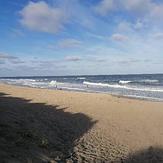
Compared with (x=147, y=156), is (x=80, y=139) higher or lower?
higher

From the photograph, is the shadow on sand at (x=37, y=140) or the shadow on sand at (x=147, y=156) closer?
the shadow on sand at (x=37, y=140)

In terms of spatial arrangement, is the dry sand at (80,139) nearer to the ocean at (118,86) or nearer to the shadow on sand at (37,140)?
the shadow on sand at (37,140)

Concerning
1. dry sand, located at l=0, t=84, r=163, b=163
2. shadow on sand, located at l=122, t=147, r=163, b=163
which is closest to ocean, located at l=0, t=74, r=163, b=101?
dry sand, located at l=0, t=84, r=163, b=163

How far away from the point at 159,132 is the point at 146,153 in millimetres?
3238

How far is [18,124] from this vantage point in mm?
9281

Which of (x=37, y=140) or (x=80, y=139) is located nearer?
(x=37, y=140)

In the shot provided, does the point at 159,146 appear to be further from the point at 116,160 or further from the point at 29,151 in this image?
the point at 29,151

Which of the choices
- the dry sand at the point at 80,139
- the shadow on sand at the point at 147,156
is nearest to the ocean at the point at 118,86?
the dry sand at the point at 80,139

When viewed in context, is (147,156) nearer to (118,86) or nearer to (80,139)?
(80,139)

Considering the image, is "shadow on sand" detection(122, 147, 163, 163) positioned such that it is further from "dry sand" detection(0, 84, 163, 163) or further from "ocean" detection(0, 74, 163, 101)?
"ocean" detection(0, 74, 163, 101)

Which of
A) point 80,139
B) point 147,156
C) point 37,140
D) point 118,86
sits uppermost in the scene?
point 118,86

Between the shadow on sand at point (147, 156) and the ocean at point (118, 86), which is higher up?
the ocean at point (118, 86)

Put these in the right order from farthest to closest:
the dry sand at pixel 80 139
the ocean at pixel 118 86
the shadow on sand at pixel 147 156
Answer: the ocean at pixel 118 86 → the shadow on sand at pixel 147 156 → the dry sand at pixel 80 139

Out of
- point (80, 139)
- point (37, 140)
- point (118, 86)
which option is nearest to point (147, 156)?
point (80, 139)
